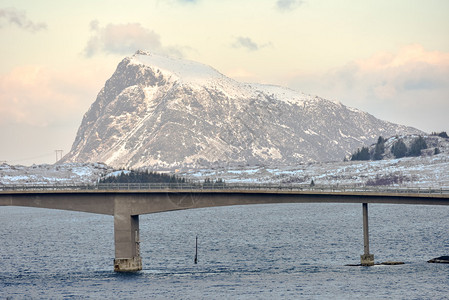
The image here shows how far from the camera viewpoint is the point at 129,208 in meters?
145

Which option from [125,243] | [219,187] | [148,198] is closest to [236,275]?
[219,187]

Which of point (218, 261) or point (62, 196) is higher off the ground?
point (62, 196)

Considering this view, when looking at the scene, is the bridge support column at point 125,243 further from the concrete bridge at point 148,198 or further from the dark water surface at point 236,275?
the dark water surface at point 236,275

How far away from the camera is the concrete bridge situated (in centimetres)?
14300

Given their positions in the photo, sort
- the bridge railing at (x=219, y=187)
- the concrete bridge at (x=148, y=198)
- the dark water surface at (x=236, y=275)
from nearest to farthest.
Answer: the dark water surface at (x=236, y=275) → the concrete bridge at (x=148, y=198) → the bridge railing at (x=219, y=187)

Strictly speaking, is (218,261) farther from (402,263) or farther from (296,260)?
(402,263)

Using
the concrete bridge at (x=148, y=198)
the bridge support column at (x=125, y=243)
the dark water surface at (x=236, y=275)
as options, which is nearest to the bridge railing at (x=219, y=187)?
the concrete bridge at (x=148, y=198)

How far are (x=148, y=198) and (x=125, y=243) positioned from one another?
838 cm

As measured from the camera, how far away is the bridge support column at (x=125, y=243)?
143 m

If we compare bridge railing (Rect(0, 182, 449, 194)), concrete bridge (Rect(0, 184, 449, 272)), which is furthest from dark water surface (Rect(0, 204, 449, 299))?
bridge railing (Rect(0, 182, 449, 194))

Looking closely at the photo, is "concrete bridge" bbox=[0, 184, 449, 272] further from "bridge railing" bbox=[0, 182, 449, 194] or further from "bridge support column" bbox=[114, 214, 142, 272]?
"bridge railing" bbox=[0, 182, 449, 194]

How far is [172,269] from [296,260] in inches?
1029

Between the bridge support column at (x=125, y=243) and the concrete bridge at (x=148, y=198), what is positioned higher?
the concrete bridge at (x=148, y=198)

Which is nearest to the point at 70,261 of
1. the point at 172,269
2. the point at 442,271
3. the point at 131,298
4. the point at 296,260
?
the point at 172,269
